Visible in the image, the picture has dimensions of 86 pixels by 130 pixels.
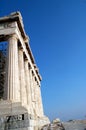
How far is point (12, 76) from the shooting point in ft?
57.9

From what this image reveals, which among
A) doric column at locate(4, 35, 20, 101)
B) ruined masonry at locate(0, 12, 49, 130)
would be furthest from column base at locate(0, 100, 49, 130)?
doric column at locate(4, 35, 20, 101)

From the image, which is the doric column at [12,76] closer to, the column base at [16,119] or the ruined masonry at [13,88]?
the ruined masonry at [13,88]

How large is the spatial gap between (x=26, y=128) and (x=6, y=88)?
7.62m

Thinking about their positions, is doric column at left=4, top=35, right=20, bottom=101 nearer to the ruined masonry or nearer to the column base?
the ruined masonry

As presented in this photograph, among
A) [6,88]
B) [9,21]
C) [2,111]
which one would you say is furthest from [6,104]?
[9,21]

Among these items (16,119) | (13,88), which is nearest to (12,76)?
(13,88)

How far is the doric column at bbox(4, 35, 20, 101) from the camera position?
16.7 meters

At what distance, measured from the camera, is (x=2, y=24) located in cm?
2198

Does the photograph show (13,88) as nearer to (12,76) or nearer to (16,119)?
(12,76)

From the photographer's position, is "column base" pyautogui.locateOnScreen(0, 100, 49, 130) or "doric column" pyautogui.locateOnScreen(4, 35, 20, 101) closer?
"column base" pyautogui.locateOnScreen(0, 100, 49, 130)

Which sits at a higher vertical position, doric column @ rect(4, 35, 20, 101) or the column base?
doric column @ rect(4, 35, 20, 101)

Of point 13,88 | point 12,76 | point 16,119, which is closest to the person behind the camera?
point 16,119

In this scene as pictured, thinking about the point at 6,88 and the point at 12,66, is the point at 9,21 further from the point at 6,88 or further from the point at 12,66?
the point at 6,88

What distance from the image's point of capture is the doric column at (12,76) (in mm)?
16734
